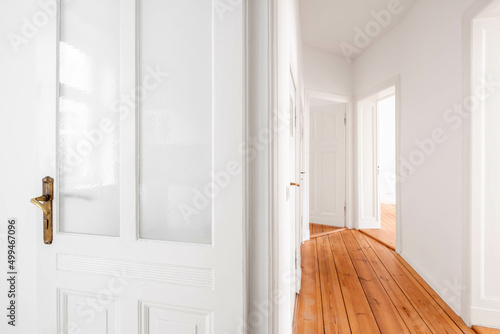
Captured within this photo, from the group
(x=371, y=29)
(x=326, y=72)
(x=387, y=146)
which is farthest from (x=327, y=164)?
(x=387, y=146)

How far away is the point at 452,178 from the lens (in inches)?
83.5

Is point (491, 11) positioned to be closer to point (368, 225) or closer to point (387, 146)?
point (368, 225)

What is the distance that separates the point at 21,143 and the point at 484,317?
9.53 feet

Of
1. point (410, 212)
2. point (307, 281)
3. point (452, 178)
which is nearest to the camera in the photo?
point (452, 178)

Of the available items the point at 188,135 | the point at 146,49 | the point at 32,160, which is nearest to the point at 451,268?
the point at 188,135

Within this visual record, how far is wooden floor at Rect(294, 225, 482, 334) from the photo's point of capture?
182cm

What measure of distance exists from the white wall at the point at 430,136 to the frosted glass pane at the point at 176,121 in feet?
6.78

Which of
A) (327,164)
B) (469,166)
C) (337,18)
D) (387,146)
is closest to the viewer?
(469,166)

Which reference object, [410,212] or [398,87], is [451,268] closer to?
[410,212]

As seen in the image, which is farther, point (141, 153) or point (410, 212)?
point (410, 212)

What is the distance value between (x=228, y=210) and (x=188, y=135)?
A: 298 millimetres

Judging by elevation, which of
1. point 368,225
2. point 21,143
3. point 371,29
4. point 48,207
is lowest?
point 368,225

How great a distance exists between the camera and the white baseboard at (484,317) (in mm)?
1827

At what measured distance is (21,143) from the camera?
1.07m
